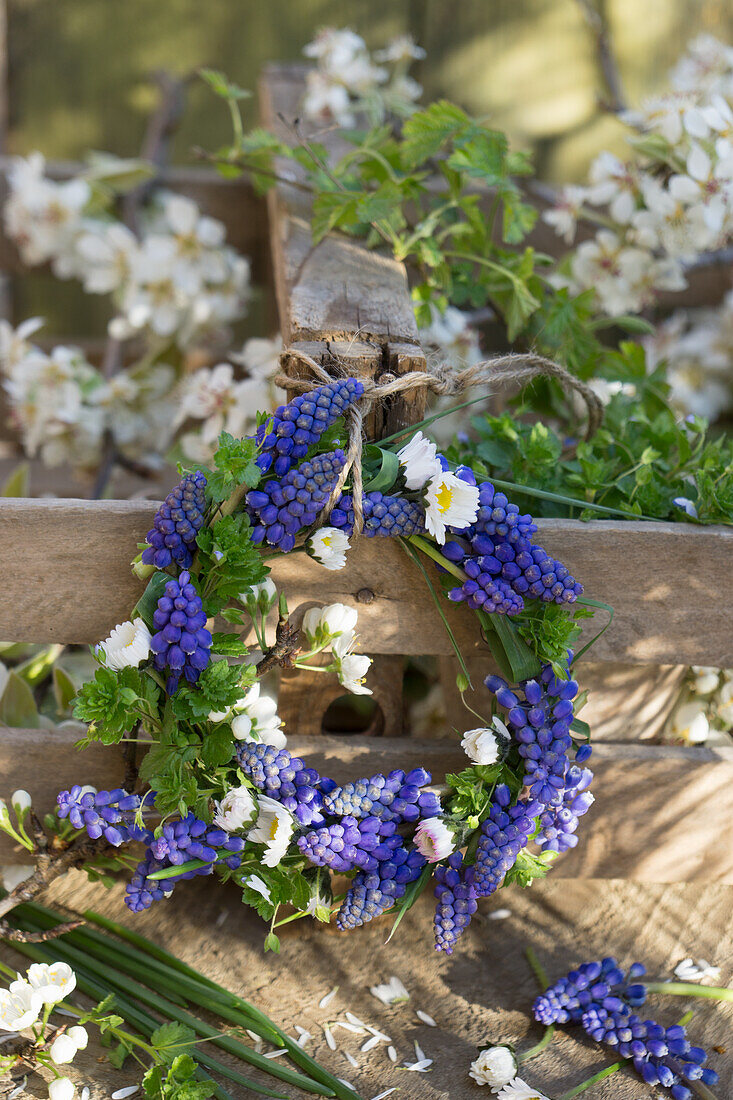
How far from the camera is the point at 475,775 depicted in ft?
3.07

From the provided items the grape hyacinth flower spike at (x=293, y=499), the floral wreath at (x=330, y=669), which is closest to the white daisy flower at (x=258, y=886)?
the floral wreath at (x=330, y=669)

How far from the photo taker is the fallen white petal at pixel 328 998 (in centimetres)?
102

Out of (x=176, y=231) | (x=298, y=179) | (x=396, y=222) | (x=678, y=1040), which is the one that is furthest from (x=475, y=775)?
(x=176, y=231)

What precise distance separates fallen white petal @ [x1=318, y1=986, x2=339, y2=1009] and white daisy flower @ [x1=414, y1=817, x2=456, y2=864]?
243mm

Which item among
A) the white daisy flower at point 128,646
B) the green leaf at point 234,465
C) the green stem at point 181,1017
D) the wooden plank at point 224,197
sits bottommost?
the green stem at point 181,1017

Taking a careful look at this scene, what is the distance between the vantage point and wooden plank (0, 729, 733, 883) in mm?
1038

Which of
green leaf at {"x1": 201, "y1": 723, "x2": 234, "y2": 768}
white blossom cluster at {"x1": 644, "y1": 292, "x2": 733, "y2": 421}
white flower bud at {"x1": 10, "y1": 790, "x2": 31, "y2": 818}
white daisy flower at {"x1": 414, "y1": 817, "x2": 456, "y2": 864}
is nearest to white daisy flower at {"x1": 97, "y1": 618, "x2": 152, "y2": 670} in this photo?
green leaf at {"x1": 201, "y1": 723, "x2": 234, "y2": 768}

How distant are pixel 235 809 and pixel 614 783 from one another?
47cm

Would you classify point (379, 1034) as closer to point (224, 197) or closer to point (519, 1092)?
point (519, 1092)

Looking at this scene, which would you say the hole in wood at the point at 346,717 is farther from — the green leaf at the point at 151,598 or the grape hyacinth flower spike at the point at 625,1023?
the green leaf at the point at 151,598

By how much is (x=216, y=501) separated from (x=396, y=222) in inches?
24.1

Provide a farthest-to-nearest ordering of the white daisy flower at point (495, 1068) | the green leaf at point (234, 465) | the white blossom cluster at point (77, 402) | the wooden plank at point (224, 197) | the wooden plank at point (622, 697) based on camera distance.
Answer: the wooden plank at point (224, 197), the white blossom cluster at point (77, 402), the wooden plank at point (622, 697), the white daisy flower at point (495, 1068), the green leaf at point (234, 465)

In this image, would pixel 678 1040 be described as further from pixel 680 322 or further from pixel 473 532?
pixel 680 322

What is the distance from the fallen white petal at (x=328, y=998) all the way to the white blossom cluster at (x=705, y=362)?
1.36 metres
